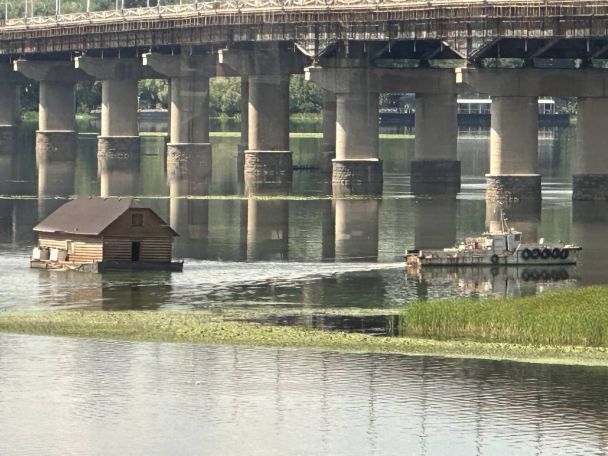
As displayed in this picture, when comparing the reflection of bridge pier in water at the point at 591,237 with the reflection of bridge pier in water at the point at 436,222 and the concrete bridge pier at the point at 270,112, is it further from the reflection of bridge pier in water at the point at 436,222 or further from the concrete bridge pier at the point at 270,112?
the concrete bridge pier at the point at 270,112

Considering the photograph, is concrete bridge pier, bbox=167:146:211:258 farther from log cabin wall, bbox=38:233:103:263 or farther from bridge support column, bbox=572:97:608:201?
bridge support column, bbox=572:97:608:201

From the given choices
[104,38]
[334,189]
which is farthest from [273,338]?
[104,38]

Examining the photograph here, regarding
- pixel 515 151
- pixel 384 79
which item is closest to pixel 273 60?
pixel 384 79

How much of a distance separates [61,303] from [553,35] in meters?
65.4

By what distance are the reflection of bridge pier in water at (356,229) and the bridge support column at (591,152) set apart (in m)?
15.4

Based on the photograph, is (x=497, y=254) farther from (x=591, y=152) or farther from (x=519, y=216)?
(x=591, y=152)

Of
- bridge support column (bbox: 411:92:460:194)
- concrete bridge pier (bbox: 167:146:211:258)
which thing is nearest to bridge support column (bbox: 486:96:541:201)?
bridge support column (bbox: 411:92:460:194)

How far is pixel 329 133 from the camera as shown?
191375 mm

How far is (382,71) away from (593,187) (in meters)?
22.0

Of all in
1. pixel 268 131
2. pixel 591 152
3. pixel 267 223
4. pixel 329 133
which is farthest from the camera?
pixel 329 133

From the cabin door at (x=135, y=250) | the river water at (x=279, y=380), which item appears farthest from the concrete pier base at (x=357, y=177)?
the cabin door at (x=135, y=250)

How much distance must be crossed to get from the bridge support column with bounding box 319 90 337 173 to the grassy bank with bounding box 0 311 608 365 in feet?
357

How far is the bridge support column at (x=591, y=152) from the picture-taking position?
144 m

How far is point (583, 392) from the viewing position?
2559 inches
